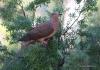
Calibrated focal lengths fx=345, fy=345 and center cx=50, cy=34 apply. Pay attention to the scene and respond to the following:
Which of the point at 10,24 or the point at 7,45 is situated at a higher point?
the point at 10,24

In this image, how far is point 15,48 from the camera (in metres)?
3.36

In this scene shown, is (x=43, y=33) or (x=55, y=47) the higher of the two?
(x=43, y=33)

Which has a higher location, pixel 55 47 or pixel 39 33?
pixel 39 33

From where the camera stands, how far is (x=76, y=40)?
10.6ft

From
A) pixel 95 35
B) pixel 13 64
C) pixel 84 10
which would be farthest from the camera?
pixel 95 35

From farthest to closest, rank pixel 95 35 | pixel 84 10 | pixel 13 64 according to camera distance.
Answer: pixel 95 35
pixel 84 10
pixel 13 64

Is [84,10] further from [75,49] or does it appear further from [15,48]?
[15,48]

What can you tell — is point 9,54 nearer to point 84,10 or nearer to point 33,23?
point 33,23

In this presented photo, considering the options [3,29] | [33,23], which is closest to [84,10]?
[33,23]

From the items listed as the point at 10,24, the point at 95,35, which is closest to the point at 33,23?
the point at 10,24

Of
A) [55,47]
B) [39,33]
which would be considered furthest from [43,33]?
[55,47]

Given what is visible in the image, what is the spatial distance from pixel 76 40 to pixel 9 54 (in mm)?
637

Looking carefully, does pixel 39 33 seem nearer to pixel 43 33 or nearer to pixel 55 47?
pixel 43 33

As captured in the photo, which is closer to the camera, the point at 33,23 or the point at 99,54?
the point at 33,23
